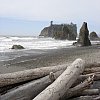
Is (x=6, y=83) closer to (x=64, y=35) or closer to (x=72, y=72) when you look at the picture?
(x=72, y=72)

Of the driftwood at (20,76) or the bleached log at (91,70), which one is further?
the bleached log at (91,70)

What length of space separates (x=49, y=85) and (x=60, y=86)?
1.27 feet

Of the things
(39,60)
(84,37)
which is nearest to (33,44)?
(84,37)

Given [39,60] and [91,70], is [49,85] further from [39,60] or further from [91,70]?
[39,60]

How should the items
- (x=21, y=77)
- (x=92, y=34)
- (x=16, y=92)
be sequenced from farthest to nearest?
(x=92, y=34) < (x=21, y=77) < (x=16, y=92)

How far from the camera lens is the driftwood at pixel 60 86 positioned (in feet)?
17.8

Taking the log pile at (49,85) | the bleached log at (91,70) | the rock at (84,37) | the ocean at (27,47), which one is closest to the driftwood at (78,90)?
the log pile at (49,85)

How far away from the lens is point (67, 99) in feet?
21.6

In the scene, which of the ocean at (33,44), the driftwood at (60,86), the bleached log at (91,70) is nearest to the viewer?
the driftwood at (60,86)

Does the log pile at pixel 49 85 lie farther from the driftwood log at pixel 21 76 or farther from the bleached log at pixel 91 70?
the bleached log at pixel 91 70

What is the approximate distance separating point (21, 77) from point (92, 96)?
6.19 ft

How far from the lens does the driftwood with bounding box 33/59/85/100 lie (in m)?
5.43

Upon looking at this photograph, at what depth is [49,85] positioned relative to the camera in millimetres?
6242

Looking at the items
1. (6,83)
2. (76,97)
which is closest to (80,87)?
(76,97)
